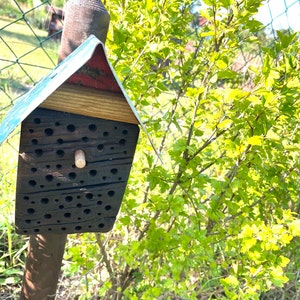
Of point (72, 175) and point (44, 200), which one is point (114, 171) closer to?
point (72, 175)

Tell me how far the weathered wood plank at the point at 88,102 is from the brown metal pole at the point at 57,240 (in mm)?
217

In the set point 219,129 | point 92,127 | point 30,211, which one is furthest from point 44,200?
point 219,129

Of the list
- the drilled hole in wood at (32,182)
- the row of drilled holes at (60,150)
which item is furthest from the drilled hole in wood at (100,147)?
the drilled hole in wood at (32,182)

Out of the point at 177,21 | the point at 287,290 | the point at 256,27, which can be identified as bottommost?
the point at 287,290

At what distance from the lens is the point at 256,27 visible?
4.09 feet

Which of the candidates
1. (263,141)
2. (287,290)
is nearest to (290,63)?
(263,141)

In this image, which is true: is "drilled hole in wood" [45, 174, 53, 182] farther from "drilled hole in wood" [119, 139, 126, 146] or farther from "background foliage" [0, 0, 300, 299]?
"background foliage" [0, 0, 300, 299]

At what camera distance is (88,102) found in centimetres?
102

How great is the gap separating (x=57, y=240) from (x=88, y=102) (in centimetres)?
61

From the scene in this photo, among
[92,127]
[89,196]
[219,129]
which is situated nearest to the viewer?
[92,127]

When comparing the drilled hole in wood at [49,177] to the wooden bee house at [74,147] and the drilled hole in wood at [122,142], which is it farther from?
the drilled hole in wood at [122,142]

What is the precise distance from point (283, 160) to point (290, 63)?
17.9 inches

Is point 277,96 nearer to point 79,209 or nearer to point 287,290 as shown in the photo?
point 79,209

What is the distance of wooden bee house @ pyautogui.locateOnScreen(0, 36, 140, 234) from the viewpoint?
971mm
